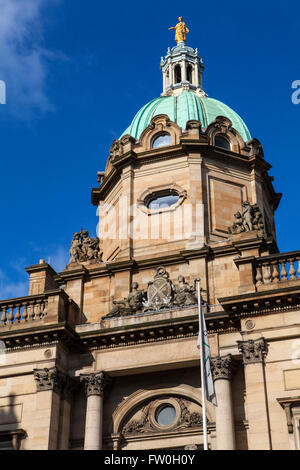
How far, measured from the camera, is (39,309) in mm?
29391

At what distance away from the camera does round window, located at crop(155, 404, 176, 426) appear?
27719 millimetres

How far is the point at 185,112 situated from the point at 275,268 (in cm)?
1259

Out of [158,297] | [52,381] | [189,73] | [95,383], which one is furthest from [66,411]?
[189,73]

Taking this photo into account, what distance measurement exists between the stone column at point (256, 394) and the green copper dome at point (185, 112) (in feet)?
46.2

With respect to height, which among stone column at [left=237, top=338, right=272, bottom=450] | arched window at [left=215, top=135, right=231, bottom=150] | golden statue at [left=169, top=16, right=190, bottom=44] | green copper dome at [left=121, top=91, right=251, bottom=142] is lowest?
stone column at [left=237, top=338, right=272, bottom=450]

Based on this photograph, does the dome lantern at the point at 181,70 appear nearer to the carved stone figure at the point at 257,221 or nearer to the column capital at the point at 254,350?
the carved stone figure at the point at 257,221

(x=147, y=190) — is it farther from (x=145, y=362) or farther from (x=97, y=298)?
(x=145, y=362)

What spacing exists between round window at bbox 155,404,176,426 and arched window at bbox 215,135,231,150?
1358 cm

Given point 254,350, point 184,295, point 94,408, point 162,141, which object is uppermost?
point 162,141

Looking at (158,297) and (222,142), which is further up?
(222,142)

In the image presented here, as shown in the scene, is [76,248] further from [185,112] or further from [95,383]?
[185,112]

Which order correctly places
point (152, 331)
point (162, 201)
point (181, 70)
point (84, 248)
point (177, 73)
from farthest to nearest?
point (177, 73) < point (181, 70) < point (162, 201) < point (84, 248) < point (152, 331)

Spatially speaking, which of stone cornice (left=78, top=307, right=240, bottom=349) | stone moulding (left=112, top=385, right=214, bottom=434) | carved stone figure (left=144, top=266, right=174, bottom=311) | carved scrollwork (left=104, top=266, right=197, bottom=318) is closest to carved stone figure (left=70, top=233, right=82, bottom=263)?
carved scrollwork (left=104, top=266, right=197, bottom=318)

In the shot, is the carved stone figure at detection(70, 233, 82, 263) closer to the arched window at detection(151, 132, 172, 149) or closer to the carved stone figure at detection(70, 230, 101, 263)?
the carved stone figure at detection(70, 230, 101, 263)
